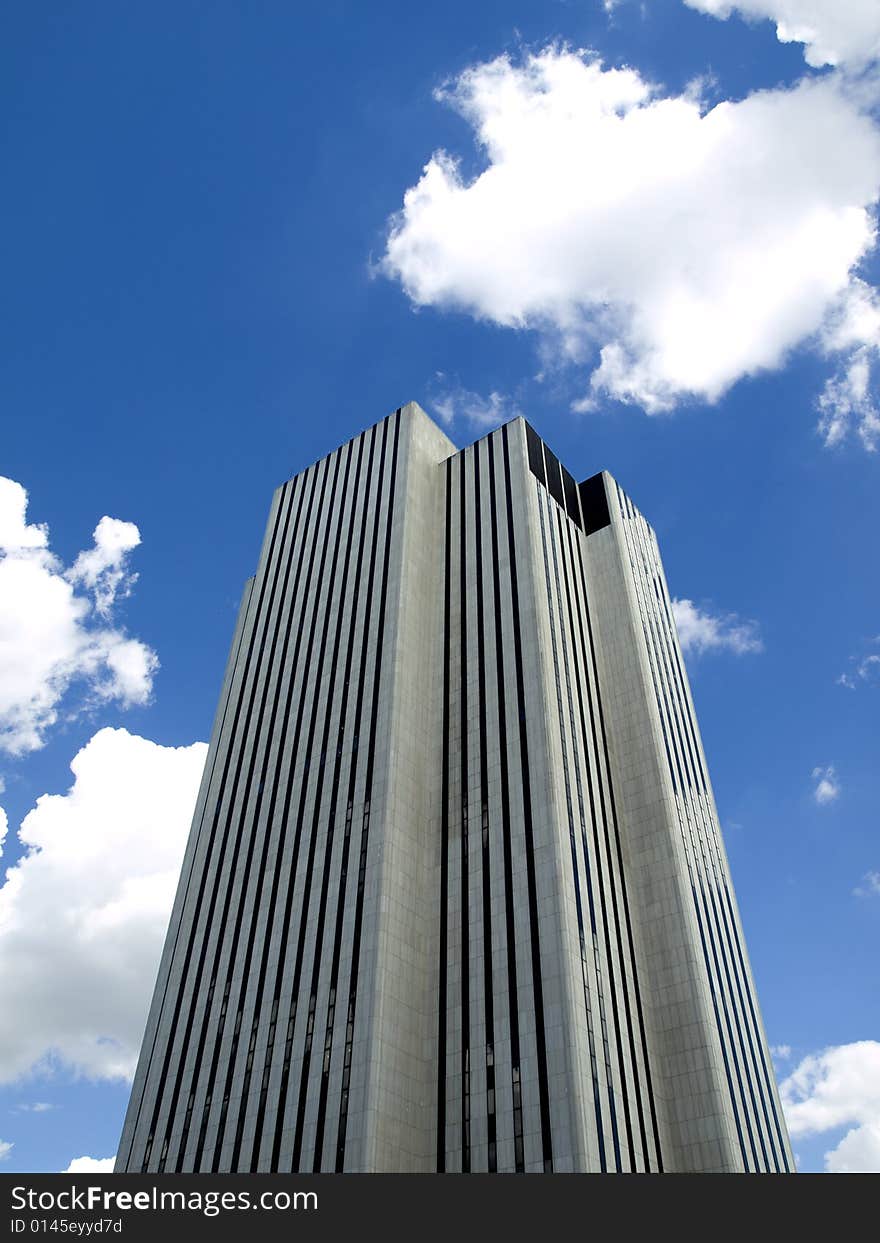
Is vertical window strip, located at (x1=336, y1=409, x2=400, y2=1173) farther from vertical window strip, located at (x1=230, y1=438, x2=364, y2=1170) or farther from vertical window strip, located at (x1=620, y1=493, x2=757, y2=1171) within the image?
vertical window strip, located at (x1=620, y1=493, x2=757, y2=1171)

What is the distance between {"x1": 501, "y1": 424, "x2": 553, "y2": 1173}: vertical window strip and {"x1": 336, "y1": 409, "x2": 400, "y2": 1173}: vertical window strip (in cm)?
1079

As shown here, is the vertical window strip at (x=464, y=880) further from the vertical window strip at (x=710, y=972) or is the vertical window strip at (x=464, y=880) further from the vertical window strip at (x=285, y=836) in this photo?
the vertical window strip at (x=710, y=972)

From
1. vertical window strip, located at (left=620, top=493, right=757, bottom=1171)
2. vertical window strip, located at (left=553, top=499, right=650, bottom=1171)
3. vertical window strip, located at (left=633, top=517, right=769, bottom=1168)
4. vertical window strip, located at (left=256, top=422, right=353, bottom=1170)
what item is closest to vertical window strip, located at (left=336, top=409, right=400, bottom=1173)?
vertical window strip, located at (left=256, top=422, right=353, bottom=1170)

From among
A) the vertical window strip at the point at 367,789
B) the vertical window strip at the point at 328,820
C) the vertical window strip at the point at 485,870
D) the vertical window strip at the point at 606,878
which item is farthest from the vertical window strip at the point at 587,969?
the vertical window strip at the point at 328,820

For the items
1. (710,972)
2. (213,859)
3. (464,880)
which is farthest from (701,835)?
(213,859)

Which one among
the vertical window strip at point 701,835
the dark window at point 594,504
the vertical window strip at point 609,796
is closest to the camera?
the vertical window strip at point 609,796

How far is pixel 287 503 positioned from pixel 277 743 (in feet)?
108

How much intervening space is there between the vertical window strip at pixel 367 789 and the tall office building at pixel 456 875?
0.83 feet

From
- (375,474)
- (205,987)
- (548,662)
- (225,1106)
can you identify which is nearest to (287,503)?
(375,474)

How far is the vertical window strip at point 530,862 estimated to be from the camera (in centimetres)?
4919

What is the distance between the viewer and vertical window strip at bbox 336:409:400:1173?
173 feet

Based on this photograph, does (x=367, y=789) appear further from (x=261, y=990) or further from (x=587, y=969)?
(x=587, y=969)

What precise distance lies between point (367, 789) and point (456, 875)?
956cm
